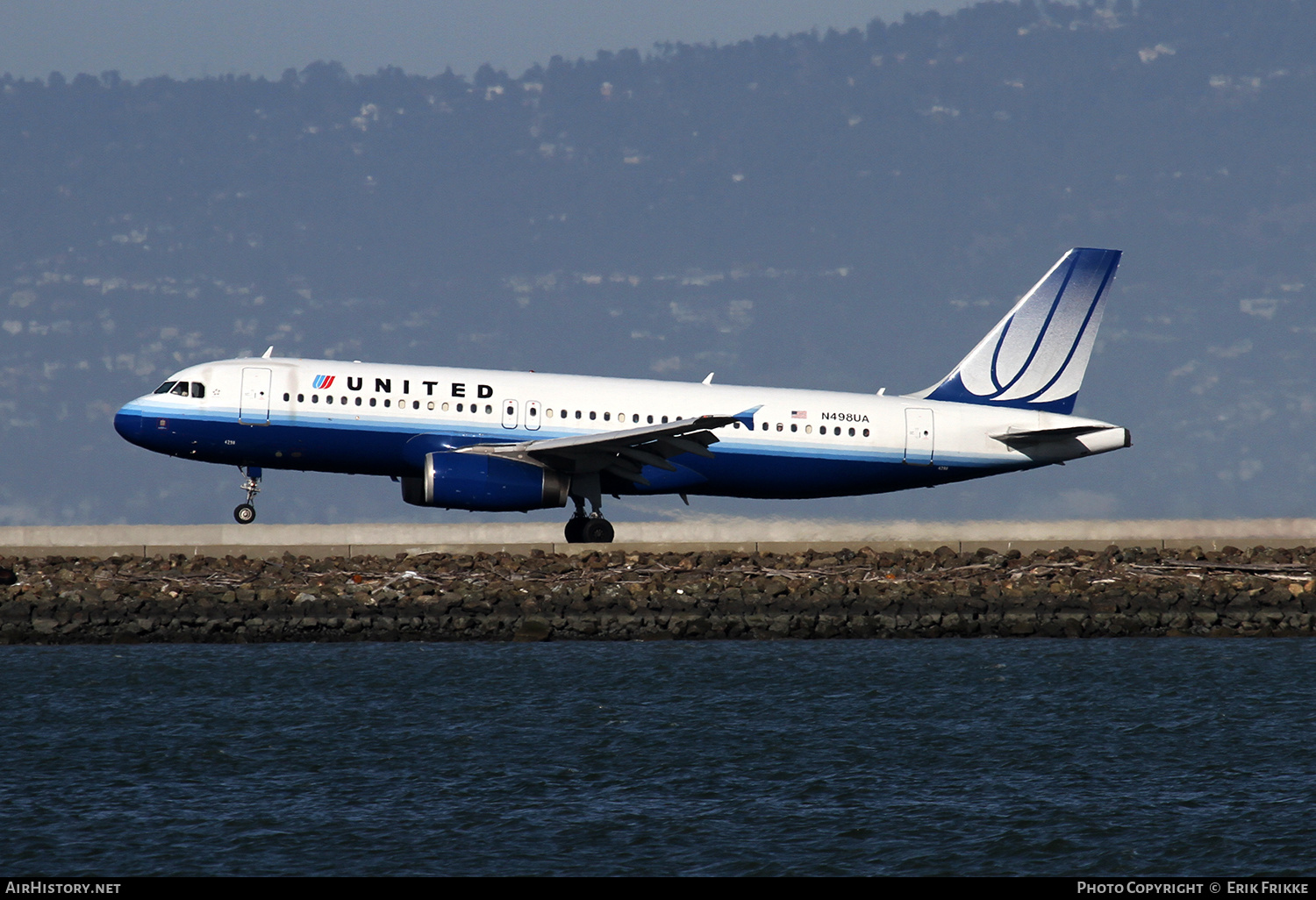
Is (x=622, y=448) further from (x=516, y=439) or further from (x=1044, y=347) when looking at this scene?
(x=1044, y=347)

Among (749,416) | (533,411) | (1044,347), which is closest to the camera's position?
(533,411)

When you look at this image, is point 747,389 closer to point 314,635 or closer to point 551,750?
point 314,635

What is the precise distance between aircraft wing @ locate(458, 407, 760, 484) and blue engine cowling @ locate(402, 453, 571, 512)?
285mm

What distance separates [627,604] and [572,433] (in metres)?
5.64

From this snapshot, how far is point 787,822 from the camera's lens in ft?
60.1

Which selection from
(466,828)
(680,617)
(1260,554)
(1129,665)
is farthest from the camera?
(1260,554)

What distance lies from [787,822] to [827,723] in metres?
5.53

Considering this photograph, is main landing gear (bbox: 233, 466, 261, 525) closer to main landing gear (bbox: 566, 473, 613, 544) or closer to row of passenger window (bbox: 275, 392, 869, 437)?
row of passenger window (bbox: 275, 392, 869, 437)

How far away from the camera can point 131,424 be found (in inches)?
1350

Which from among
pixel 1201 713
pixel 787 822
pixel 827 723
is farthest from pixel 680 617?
pixel 787 822

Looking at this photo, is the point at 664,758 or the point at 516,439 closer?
the point at 664,758

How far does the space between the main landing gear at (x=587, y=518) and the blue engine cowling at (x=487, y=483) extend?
24.4 inches

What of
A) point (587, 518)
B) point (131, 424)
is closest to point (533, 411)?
point (587, 518)

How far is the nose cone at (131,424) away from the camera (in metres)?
34.2
